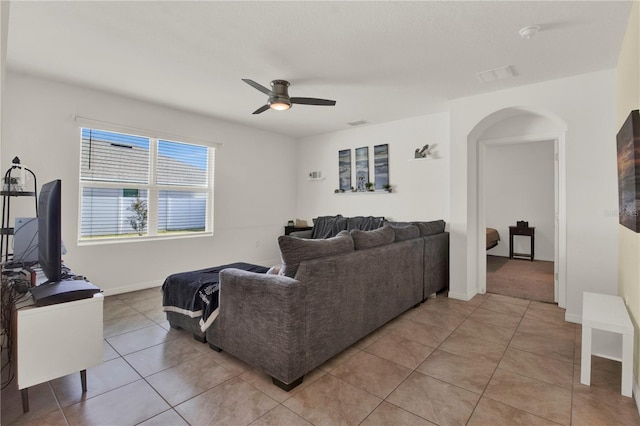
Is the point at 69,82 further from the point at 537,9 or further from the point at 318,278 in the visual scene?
the point at 537,9

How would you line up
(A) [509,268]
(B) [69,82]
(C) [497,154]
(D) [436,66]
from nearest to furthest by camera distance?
(D) [436,66] → (B) [69,82] → (A) [509,268] → (C) [497,154]

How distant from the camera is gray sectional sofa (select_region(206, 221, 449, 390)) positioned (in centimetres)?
209

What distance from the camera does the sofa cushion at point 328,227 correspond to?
5230mm

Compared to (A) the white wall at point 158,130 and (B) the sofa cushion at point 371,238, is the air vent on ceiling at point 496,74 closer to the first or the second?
(B) the sofa cushion at point 371,238

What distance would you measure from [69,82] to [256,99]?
7.09ft

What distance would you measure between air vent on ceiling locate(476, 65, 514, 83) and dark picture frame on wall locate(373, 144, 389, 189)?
207 cm

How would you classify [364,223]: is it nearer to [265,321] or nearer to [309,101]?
[309,101]

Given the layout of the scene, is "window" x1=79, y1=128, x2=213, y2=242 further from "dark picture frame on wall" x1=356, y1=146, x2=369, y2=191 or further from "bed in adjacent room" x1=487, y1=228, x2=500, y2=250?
"bed in adjacent room" x1=487, y1=228, x2=500, y2=250

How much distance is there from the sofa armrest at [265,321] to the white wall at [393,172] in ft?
11.1

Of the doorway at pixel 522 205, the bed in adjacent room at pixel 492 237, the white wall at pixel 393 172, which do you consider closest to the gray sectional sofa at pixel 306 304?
the white wall at pixel 393 172

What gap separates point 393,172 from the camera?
526cm

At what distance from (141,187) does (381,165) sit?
3779 mm

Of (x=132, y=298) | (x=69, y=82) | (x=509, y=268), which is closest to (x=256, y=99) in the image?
(x=69, y=82)

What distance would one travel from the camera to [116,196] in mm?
4230
